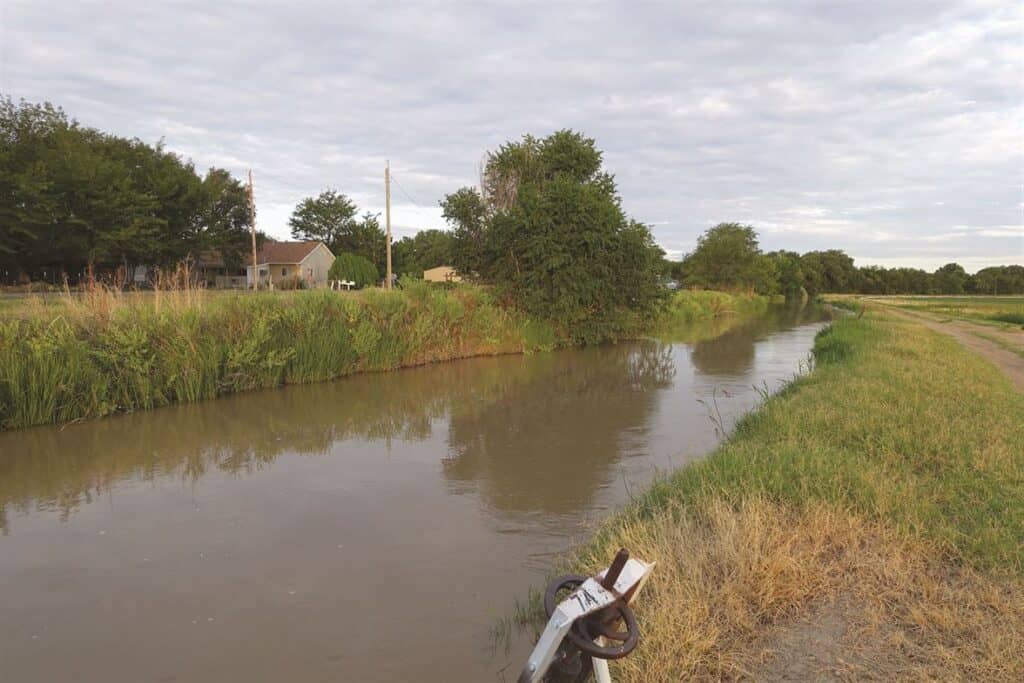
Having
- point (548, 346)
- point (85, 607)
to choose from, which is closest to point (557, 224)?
point (548, 346)

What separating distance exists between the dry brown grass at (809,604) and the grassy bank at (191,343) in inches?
322

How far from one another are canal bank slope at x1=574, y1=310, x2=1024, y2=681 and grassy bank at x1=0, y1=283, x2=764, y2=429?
26.4ft

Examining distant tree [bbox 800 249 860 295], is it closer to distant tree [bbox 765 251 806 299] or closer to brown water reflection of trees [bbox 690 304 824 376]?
distant tree [bbox 765 251 806 299]

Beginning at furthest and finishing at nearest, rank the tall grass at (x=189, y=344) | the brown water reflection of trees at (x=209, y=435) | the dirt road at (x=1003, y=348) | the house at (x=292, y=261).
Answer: the house at (x=292, y=261)
the dirt road at (x=1003, y=348)
the tall grass at (x=189, y=344)
the brown water reflection of trees at (x=209, y=435)

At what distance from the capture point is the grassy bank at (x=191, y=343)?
866 centimetres

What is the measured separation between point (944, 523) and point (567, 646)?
3185 millimetres

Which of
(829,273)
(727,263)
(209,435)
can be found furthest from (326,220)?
(829,273)

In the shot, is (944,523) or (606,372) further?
(606,372)

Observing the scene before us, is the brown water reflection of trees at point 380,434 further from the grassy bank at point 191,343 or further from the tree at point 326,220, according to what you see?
the tree at point 326,220

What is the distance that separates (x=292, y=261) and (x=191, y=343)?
4580cm

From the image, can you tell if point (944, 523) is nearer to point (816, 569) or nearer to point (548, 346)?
point (816, 569)

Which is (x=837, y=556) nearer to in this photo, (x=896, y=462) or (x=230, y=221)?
(x=896, y=462)

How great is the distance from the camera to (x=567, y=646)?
251 cm

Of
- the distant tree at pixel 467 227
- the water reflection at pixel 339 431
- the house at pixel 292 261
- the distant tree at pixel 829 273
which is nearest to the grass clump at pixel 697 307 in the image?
the distant tree at pixel 467 227
